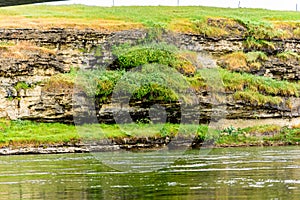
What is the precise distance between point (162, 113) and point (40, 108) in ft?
34.0

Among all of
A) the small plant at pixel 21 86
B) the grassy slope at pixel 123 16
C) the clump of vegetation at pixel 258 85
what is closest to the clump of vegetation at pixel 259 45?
the grassy slope at pixel 123 16

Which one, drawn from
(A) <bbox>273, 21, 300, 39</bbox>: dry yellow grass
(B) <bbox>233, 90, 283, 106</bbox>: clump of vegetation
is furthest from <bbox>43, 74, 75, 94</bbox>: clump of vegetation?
(A) <bbox>273, 21, 300, 39</bbox>: dry yellow grass

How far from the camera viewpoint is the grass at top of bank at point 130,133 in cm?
4944

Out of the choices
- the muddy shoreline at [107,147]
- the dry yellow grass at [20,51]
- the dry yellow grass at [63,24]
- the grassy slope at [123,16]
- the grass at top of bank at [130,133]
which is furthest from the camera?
the grassy slope at [123,16]

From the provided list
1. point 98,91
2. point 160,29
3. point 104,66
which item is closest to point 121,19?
point 160,29

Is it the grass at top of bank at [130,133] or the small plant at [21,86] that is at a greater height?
the small plant at [21,86]

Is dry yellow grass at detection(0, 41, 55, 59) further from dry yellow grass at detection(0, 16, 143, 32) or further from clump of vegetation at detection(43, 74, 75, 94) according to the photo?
dry yellow grass at detection(0, 16, 143, 32)

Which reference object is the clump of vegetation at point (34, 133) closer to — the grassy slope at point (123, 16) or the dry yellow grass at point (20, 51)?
the dry yellow grass at point (20, 51)

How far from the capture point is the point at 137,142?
5075 centimetres

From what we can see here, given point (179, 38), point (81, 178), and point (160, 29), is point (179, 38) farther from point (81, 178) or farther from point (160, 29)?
point (81, 178)

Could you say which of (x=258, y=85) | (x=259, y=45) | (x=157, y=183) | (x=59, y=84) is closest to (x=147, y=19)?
(x=259, y=45)

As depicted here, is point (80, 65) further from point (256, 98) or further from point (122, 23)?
point (256, 98)

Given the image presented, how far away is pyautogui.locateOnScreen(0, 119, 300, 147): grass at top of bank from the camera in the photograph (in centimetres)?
4944

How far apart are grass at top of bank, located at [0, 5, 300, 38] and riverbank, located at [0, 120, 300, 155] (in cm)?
1559
